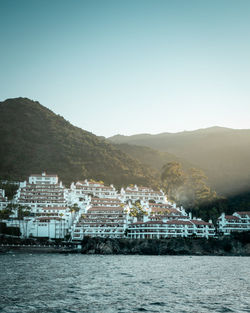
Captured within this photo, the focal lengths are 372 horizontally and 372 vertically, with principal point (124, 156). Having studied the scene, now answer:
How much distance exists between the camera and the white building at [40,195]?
14000cm

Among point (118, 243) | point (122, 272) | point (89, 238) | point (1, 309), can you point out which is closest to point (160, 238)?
point (118, 243)

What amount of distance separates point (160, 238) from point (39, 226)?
40.2m

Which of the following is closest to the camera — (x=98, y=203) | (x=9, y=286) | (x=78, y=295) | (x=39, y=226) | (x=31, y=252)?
(x=78, y=295)

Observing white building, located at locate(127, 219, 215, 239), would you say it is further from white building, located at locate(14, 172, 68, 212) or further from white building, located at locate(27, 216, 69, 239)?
white building, located at locate(14, 172, 68, 212)

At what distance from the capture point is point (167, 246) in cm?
11331

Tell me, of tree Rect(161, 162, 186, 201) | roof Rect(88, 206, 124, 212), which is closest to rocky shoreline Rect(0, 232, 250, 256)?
roof Rect(88, 206, 124, 212)

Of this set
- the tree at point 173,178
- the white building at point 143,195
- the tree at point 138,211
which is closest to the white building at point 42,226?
the tree at point 138,211

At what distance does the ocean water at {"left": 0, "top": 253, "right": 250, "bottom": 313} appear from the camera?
36.6 m

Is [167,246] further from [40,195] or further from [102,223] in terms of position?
[40,195]

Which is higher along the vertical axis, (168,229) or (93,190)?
(93,190)

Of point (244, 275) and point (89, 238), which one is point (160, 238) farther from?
point (244, 275)

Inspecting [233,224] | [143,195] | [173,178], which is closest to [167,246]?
[233,224]

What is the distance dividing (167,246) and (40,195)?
58.9m

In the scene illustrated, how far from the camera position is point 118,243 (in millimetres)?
114562
